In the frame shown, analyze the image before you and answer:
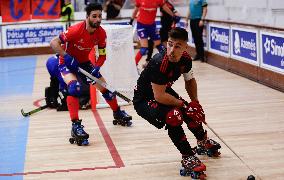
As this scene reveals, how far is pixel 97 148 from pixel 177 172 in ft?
4.62

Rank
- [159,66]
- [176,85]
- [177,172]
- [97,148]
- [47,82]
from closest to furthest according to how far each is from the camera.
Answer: [159,66], [177,172], [97,148], [176,85], [47,82]

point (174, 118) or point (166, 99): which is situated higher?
point (166, 99)

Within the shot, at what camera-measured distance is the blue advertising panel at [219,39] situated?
1270 centimetres

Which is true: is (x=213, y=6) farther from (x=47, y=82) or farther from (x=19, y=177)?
(x=19, y=177)

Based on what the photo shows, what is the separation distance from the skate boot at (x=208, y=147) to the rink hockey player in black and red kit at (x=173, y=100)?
27 centimetres

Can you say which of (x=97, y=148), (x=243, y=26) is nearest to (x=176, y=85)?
(x=243, y=26)

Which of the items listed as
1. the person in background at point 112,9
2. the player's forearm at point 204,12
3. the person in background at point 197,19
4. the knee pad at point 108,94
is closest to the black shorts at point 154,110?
the knee pad at point 108,94

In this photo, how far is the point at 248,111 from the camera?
8094 mm

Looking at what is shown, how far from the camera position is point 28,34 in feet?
58.7

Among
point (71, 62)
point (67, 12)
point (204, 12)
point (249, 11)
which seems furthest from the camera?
point (67, 12)

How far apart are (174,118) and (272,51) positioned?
5.58 meters

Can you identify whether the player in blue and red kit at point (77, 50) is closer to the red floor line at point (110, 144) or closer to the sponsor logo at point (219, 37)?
the red floor line at point (110, 144)

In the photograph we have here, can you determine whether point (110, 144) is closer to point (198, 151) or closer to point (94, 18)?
point (198, 151)

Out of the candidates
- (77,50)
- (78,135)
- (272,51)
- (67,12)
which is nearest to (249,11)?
(272,51)
